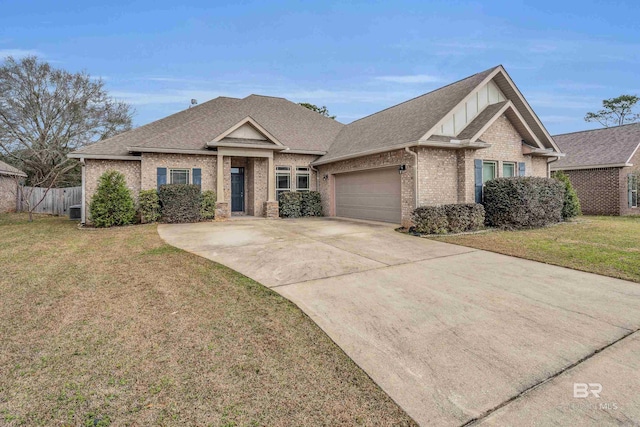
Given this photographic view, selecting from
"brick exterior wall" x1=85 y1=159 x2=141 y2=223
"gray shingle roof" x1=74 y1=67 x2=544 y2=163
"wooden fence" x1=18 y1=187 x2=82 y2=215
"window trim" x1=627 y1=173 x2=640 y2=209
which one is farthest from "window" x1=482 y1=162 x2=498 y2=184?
"wooden fence" x1=18 y1=187 x2=82 y2=215

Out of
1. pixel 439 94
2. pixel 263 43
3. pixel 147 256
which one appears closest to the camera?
pixel 147 256

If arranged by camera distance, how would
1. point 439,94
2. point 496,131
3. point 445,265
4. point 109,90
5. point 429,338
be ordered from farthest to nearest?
point 109,90 < point 439,94 < point 496,131 < point 445,265 < point 429,338

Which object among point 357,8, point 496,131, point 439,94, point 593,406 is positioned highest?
point 357,8

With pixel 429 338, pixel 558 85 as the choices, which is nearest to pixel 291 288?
pixel 429 338

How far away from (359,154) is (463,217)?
479 cm

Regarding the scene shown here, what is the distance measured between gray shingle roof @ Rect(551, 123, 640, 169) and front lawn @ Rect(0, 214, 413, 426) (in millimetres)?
20379

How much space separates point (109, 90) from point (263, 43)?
17.6 meters

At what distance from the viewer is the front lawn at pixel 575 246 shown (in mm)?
5863

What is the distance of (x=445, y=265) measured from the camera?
6047mm

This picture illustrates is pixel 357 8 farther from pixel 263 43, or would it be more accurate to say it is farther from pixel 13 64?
pixel 13 64

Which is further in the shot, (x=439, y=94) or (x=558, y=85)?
(x=558, y=85)

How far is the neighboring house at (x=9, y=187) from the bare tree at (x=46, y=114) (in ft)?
6.05

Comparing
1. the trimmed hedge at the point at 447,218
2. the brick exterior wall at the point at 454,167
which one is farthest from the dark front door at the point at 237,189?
the trimmed hedge at the point at 447,218

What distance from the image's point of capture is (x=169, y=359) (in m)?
2.73
